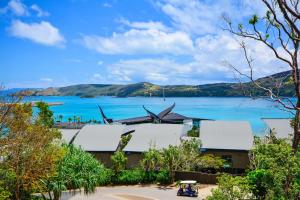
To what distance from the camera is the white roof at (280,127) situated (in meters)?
32.2

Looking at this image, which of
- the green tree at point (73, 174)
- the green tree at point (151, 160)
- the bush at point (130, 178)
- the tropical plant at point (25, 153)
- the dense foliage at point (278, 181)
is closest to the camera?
the dense foliage at point (278, 181)

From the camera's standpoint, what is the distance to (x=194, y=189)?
25.3 meters

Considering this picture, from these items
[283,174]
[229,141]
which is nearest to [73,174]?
[283,174]

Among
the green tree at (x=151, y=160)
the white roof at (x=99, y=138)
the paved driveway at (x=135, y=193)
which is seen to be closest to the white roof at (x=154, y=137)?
the white roof at (x=99, y=138)

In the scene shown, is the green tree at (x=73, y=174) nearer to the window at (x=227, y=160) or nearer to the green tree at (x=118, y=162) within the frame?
the green tree at (x=118, y=162)

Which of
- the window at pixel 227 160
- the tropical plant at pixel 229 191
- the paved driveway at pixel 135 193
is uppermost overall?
the tropical plant at pixel 229 191

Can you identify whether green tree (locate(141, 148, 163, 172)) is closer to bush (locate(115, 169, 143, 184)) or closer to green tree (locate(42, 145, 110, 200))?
bush (locate(115, 169, 143, 184))

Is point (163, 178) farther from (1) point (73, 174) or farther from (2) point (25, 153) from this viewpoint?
(2) point (25, 153)

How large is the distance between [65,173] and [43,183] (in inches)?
50.4

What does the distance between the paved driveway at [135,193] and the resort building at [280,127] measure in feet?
28.8

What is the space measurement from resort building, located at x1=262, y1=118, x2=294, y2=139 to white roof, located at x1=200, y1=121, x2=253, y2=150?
1977 mm

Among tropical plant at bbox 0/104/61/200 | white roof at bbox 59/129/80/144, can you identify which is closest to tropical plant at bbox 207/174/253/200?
tropical plant at bbox 0/104/61/200

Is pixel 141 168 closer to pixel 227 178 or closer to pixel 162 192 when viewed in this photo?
pixel 162 192

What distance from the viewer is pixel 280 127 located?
3325cm
